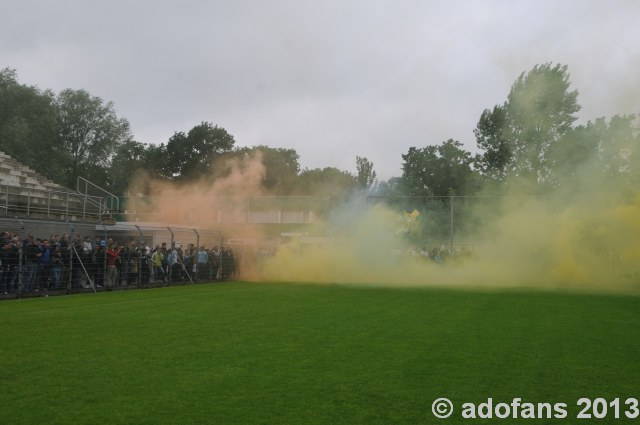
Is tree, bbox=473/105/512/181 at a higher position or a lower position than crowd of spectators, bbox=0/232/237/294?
higher

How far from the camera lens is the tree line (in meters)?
29.5

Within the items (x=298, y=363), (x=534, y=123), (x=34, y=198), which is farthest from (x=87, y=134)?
(x=298, y=363)

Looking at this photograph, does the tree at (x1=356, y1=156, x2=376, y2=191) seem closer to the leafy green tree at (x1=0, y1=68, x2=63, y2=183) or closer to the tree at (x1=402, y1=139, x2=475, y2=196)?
the tree at (x1=402, y1=139, x2=475, y2=196)

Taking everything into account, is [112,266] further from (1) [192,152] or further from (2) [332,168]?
(2) [332,168]

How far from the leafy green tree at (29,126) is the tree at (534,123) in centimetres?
4848

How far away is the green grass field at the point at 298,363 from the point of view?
5.65 metres

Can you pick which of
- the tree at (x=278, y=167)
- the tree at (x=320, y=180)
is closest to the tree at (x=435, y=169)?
the tree at (x=320, y=180)

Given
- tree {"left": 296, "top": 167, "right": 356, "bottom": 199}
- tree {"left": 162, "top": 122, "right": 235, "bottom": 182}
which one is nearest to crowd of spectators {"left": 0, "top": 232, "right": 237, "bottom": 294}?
tree {"left": 296, "top": 167, "right": 356, "bottom": 199}

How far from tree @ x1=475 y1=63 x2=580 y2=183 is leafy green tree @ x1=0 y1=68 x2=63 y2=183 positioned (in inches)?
1909

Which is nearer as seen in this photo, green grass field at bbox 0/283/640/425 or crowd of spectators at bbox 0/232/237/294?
green grass field at bbox 0/283/640/425

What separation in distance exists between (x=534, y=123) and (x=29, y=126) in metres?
52.8

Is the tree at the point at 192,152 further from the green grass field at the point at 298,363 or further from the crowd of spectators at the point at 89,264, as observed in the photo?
the green grass field at the point at 298,363

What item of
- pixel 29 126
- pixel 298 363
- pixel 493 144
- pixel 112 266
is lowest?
pixel 298 363

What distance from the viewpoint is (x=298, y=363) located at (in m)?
7.64
